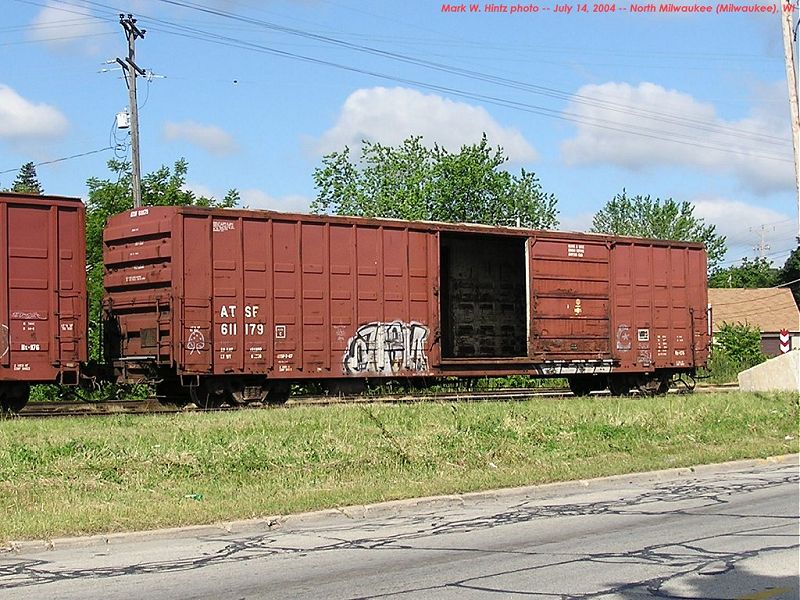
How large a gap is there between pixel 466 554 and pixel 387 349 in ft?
43.3

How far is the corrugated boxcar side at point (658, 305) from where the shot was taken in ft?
85.6

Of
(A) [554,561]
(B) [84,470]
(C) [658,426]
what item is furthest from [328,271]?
(A) [554,561]

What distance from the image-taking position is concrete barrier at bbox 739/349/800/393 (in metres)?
26.3

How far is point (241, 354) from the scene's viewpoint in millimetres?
20562

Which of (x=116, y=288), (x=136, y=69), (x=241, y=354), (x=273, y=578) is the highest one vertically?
(x=136, y=69)

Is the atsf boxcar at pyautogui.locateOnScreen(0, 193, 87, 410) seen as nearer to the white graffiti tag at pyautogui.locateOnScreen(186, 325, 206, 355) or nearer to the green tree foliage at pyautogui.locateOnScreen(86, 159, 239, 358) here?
the white graffiti tag at pyautogui.locateOnScreen(186, 325, 206, 355)

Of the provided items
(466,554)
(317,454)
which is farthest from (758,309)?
(466,554)

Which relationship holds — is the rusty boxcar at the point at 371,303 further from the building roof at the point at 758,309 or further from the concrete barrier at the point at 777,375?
the building roof at the point at 758,309

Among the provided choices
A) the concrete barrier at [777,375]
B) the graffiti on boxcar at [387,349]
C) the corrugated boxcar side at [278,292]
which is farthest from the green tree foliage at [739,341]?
the corrugated boxcar side at [278,292]

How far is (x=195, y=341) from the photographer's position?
2006 centimetres

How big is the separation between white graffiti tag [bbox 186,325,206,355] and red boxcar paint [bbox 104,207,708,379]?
2cm

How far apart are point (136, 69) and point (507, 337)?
16.2m

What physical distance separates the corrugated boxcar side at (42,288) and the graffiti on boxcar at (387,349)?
5.46m

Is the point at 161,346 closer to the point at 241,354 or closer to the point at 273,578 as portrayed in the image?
the point at 241,354
